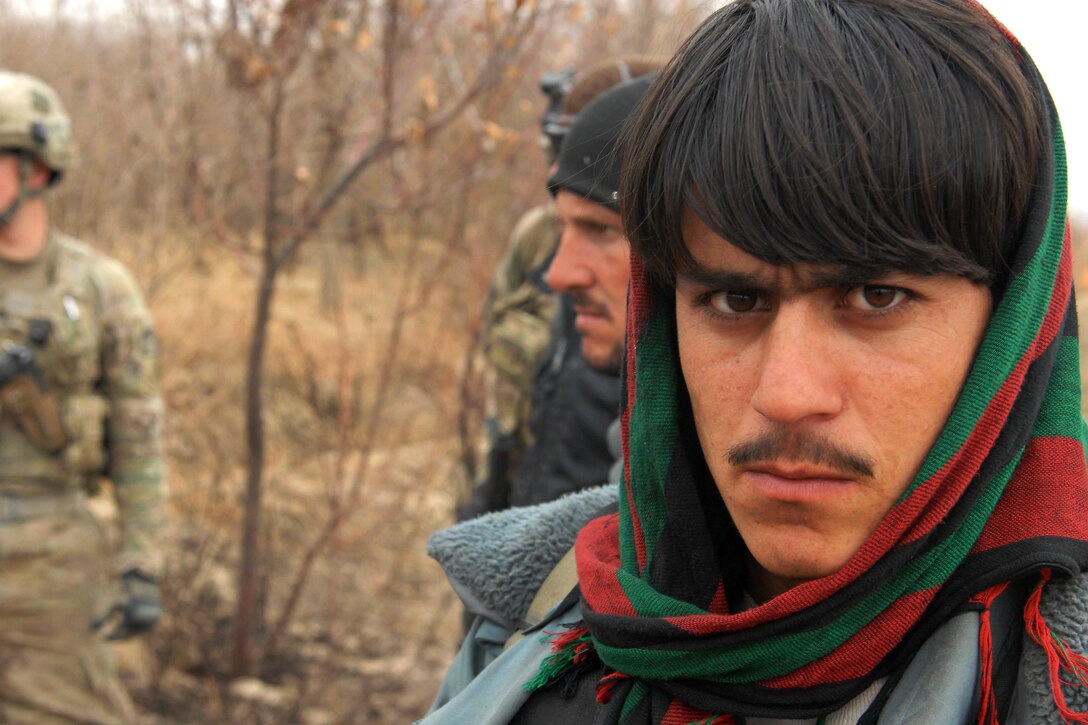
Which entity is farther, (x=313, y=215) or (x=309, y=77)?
(x=309, y=77)

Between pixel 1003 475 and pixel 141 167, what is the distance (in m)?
5.77

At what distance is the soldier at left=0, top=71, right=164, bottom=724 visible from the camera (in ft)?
12.6

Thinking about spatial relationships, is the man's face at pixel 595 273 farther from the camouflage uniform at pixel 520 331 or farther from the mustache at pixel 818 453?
the mustache at pixel 818 453

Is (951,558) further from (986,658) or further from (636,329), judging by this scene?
(636,329)

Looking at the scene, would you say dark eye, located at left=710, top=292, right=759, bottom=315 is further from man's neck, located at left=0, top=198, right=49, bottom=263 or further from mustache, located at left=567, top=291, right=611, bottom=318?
man's neck, located at left=0, top=198, right=49, bottom=263

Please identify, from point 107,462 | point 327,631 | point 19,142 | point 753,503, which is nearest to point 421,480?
point 327,631

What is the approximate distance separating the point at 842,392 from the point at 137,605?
3.40 meters

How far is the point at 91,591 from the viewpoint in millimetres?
4043

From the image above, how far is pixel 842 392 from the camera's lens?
1124 millimetres

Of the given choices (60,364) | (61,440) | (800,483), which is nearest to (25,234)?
(60,364)

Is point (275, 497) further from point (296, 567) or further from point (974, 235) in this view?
point (974, 235)

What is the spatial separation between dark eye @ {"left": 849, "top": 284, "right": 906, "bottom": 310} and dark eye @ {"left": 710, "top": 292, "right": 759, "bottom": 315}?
0.37 feet

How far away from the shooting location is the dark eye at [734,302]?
46.9 inches

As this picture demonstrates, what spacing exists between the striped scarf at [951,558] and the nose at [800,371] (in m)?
0.13
